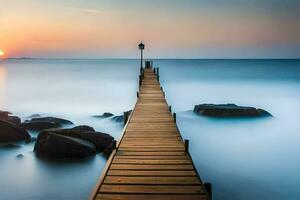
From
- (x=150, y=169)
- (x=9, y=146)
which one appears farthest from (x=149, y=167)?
(x=9, y=146)

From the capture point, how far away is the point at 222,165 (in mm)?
17859

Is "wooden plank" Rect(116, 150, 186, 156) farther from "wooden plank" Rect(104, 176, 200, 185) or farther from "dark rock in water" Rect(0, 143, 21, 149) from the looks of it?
"dark rock in water" Rect(0, 143, 21, 149)

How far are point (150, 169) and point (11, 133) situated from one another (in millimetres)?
15543

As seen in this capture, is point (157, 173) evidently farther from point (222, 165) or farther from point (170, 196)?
point (222, 165)

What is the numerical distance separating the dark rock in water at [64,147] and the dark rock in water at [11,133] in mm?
3763

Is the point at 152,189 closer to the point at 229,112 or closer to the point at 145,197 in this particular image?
the point at 145,197

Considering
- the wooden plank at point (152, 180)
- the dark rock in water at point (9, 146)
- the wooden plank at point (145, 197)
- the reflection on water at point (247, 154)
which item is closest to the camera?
the wooden plank at point (145, 197)

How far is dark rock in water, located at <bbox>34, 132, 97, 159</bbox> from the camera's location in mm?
16531

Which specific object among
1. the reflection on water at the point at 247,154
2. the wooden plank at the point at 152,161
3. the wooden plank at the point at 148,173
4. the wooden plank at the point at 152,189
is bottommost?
the reflection on water at the point at 247,154

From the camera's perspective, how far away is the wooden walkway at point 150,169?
21.0 feet

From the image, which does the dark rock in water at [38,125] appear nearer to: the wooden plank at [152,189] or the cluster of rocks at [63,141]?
the cluster of rocks at [63,141]

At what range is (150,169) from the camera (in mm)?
7836

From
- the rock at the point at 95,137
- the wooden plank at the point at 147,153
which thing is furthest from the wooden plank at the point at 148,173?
the rock at the point at 95,137

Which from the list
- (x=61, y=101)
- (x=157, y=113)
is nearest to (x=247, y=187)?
(x=157, y=113)
